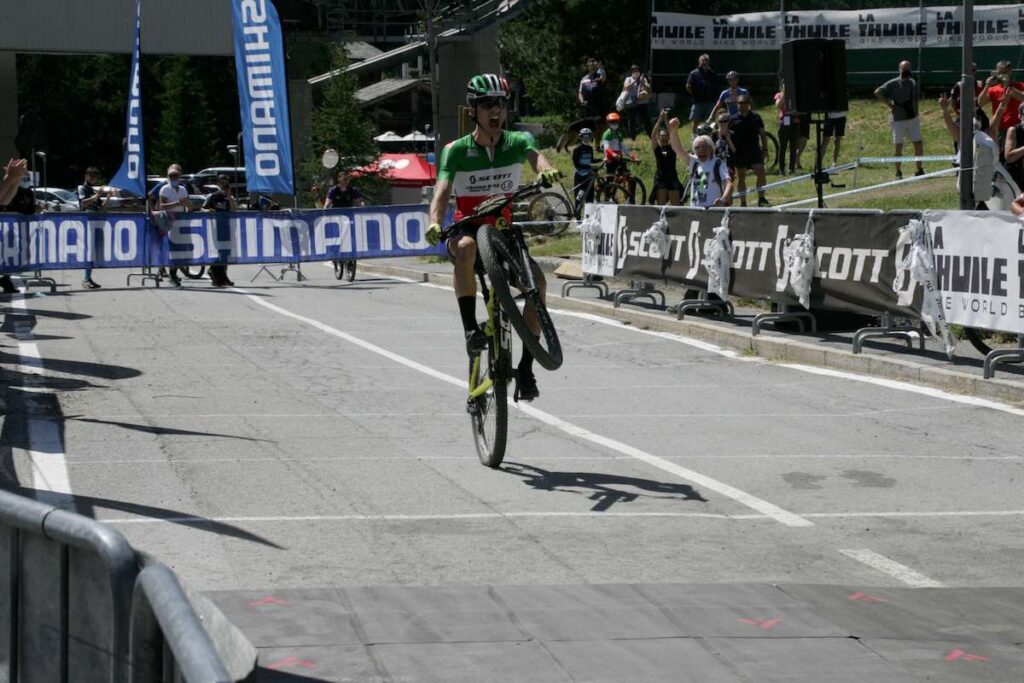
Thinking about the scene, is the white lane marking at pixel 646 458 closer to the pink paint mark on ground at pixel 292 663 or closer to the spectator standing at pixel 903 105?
the pink paint mark on ground at pixel 292 663

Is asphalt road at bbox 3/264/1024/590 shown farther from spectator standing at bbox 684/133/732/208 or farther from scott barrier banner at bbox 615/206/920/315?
spectator standing at bbox 684/133/732/208

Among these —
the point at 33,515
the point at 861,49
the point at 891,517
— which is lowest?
the point at 891,517

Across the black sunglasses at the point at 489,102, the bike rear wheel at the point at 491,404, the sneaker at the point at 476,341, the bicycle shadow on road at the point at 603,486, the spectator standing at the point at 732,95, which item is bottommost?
the bicycle shadow on road at the point at 603,486

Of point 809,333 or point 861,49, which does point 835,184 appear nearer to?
point 861,49

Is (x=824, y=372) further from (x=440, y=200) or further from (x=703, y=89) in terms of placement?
(x=703, y=89)

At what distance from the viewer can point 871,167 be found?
31.4m

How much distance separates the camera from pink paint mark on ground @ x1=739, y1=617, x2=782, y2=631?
562 centimetres

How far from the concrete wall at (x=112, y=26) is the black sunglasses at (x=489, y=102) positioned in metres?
40.6

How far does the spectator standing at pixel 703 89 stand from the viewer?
29.5 meters

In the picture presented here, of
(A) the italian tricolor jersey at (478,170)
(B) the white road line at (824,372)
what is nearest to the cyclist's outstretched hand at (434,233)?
(A) the italian tricolor jersey at (478,170)

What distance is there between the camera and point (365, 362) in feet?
47.0

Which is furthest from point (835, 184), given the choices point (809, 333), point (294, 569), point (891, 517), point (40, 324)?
point (294, 569)

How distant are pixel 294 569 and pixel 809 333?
32.6ft

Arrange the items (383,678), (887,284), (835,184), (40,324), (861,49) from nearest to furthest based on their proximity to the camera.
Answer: (383,678)
(887,284)
(40,324)
(835,184)
(861,49)
